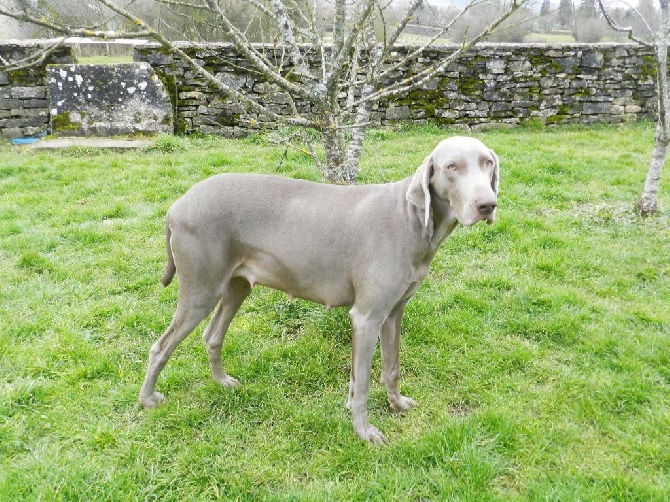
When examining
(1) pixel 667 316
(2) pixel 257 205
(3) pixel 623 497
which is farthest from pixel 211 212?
(1) pixel 667 316

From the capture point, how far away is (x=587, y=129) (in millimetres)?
11766

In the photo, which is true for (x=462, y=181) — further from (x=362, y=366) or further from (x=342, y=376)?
(x=342, y=376)

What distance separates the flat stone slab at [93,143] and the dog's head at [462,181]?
309 inches

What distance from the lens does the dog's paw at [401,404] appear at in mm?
3523

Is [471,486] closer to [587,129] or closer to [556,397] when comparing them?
[556,397]

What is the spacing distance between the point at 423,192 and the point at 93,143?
27.8 feet

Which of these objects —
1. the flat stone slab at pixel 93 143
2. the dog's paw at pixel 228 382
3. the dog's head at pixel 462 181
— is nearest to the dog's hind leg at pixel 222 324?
the dog's paw at pixel 228 382

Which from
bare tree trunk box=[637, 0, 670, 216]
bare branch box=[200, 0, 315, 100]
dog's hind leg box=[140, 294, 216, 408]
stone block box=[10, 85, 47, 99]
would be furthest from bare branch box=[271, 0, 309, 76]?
stone block box=[10, 85, 47, 99]

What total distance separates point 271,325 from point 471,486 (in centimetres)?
217

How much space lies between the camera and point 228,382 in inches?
146

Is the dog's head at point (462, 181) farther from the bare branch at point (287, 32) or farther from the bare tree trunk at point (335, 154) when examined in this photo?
the bare branch at point (287, 32)

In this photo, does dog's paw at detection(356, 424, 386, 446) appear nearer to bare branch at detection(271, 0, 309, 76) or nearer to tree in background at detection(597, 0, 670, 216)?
bare branch at detection(271, 0, 309, 76)

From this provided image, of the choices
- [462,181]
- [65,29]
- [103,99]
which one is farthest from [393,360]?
[103,99]

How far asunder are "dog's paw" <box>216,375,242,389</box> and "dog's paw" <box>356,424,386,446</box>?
96 cm
